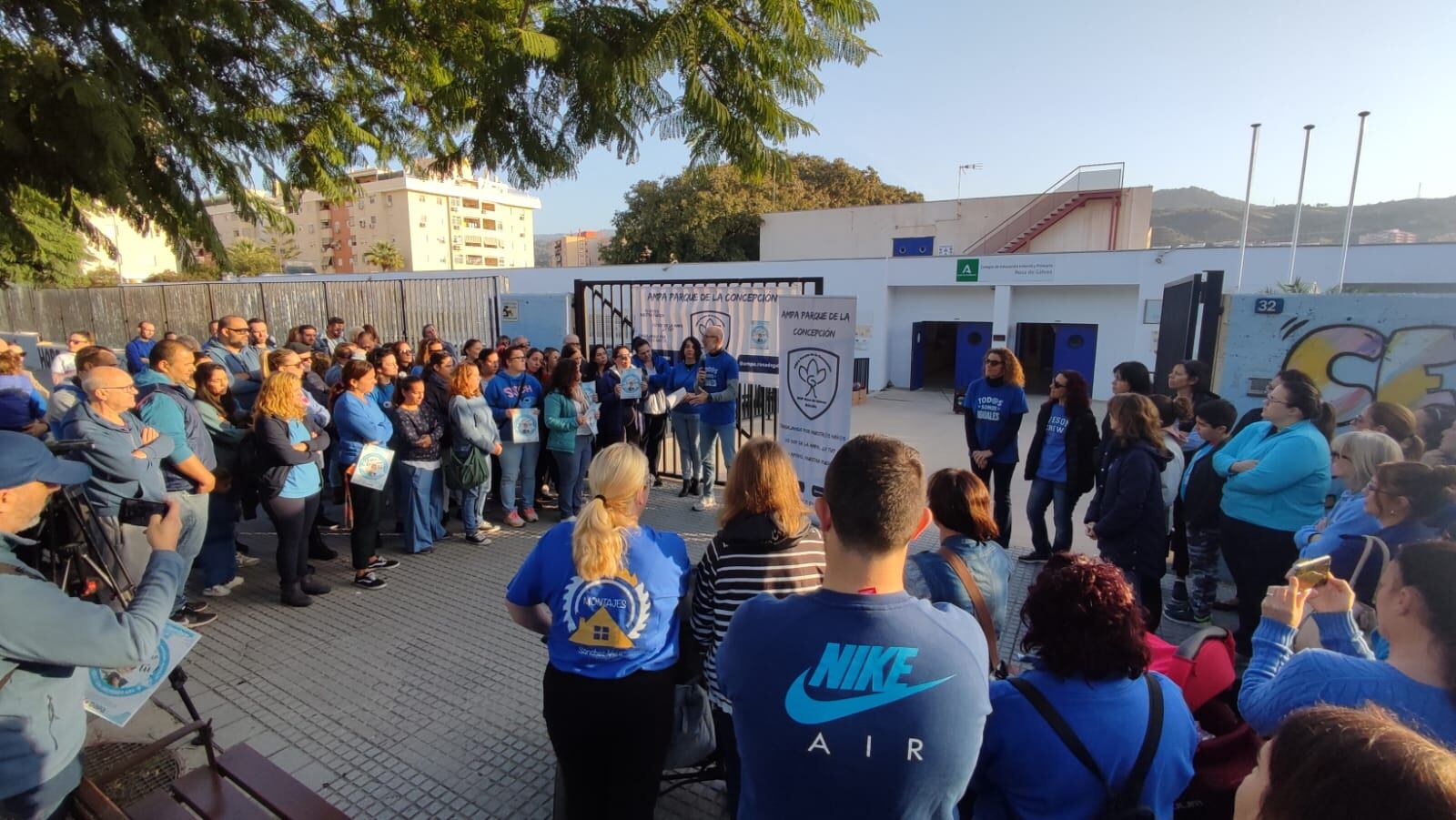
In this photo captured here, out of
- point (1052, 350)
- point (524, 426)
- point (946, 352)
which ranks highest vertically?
point (524, 426)

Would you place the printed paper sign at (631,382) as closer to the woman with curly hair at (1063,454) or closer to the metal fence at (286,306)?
the woman with curly hair at (1063,454)

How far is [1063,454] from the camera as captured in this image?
5.60 metres

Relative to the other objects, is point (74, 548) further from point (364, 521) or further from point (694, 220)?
point (694, 220)

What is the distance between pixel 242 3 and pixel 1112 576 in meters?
4.98

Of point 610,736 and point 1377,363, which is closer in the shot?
point 610,736

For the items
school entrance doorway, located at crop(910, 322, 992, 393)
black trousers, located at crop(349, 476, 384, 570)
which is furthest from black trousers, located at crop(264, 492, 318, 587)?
school entrance doorway, located at crop(910, 322, 992, 393)

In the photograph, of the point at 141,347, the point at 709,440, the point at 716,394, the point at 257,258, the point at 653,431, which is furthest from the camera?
the point at 257,258

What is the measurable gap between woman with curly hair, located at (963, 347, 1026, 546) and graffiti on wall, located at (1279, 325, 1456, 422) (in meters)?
2.51

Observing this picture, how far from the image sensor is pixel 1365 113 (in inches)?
456

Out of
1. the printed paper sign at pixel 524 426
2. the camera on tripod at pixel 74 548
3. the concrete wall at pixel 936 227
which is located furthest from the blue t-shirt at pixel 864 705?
the concrete wall at pixel 936 227

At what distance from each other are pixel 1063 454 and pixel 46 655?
19.5ft

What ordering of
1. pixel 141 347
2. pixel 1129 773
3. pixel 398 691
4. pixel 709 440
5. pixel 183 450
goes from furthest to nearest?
pixel 141 347 < pixel 709 440 < pixel 183 450 < pixel 398 691 < pixel 1129 773

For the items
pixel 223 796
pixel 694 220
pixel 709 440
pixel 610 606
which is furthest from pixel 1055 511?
pixel 694 220

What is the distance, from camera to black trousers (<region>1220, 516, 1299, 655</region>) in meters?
4.16
